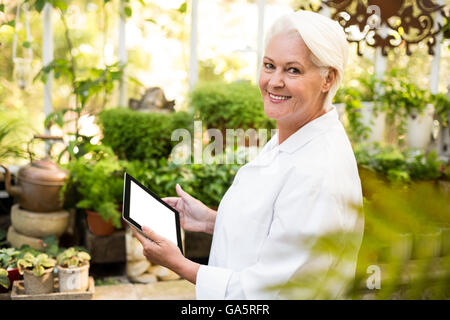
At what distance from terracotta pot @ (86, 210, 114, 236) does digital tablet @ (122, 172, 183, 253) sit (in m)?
1.67

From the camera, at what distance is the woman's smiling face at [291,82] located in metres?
1.21

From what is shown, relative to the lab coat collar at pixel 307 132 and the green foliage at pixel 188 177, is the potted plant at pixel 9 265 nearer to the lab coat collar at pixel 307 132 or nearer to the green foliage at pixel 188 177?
the green foliage at pixel 188 177

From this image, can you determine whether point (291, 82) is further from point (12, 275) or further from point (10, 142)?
point (10, 142)

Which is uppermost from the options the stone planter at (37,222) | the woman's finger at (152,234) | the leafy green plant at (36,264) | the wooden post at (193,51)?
the wooden post at (193,51)

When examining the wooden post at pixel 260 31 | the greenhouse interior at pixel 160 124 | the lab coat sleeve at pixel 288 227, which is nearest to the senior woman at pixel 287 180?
the lab coat sleeve at pixel 288 227

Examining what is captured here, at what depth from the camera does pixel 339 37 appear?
117 centimetres

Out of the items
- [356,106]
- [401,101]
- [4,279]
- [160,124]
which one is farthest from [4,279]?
[401,101]

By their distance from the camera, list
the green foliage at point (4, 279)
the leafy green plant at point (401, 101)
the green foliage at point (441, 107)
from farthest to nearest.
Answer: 1. the green foliage at point (441, 107)
2. the leafy green plant at point (401, 101)
3. the green foliage at point (4, 279)

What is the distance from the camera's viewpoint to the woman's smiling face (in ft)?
3.96

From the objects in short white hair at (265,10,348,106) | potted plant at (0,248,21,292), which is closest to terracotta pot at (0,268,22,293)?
potted plant at (0,248,21,292)

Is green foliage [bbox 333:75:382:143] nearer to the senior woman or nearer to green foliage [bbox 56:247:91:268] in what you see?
green foliage [bbox 56:247:91:268]

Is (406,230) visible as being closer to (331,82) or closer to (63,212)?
(331,82)

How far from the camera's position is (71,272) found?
8.30 ft
